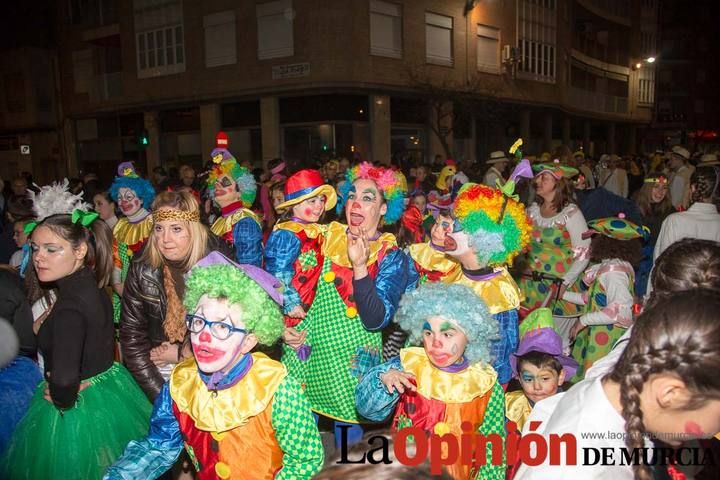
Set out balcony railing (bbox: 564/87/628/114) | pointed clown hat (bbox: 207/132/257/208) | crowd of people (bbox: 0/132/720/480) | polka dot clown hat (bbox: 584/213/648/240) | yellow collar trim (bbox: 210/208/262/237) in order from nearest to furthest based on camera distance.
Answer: crowd of people (bbox: 0/132/720/480)
polka dot clown hat (bbox: 584/213/648/240)
yellow collar trim (bbox: 210/208/262/237)
pointed clown hat (bbox: 207/132/257/208)
balcony railing (bbox: 564/87/628/114)

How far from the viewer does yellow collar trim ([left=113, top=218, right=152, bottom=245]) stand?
231 inches

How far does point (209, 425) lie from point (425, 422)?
1069 millimetres

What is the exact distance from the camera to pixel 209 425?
242 cm

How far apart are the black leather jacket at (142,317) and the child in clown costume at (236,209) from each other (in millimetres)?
1376

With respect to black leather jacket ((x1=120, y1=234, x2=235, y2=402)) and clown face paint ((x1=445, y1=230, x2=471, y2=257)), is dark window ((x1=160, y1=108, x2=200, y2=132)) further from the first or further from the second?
clown face paint ((x1=445, y1=230, x2=471, y2=257))

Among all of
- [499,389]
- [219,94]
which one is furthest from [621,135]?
[499,389]

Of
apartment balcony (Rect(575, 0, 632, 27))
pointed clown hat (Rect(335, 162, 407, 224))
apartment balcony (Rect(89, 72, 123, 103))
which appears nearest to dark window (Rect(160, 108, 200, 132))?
apartment balcony (Rect(89, 72, 123, 103))

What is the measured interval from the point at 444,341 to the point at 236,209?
364 centimetres

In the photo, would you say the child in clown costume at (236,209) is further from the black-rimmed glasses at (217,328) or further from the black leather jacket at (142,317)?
the black-rimmed glasses at (217,328)

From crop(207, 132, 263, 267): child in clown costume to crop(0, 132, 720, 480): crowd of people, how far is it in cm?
3

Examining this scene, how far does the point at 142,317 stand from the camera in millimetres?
3502

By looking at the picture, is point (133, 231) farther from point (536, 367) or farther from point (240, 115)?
point (240, 115)

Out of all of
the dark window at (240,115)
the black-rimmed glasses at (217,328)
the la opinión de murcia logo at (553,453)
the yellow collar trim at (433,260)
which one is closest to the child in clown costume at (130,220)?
the yellow collar trim at (433,260)

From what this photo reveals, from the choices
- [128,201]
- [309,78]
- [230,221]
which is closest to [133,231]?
[128,201]
